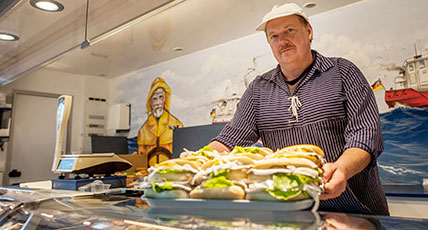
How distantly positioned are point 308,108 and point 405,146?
99.4 inches

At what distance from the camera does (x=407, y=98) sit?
3.35 meters

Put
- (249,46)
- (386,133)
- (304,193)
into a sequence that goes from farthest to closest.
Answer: (249,46) < (386,133) < (304,193)

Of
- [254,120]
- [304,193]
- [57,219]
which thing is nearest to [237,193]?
[304,193]

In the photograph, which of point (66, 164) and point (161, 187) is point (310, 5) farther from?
point (161, 187)

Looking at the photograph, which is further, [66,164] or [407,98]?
[407,98]

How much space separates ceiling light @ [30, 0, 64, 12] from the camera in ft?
8.75

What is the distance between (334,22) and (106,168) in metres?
3.19

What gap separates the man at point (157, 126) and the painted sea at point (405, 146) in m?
3.42

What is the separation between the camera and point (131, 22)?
242 centimetres

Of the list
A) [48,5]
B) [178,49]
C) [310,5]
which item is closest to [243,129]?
[48,5]

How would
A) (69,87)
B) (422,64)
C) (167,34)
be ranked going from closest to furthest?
(422,64), (167,34), (69,87)

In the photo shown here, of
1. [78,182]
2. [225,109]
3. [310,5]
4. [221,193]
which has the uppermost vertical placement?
[310,5]

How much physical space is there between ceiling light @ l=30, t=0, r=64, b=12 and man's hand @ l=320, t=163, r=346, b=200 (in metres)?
2.75

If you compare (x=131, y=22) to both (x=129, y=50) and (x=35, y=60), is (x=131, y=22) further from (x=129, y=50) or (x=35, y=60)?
(x=129, y=50)
